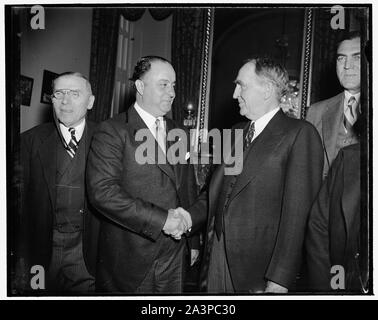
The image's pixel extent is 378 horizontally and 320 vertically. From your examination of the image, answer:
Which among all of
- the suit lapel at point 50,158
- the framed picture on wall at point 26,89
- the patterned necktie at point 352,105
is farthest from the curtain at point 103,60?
the patterned necktie at point 352,105

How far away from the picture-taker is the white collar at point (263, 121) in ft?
7.80

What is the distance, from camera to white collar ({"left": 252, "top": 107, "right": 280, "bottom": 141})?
2378 millimetres

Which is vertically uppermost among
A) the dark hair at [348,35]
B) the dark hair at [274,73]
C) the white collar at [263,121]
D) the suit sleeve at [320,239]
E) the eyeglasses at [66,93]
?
the dark hair at [348,35]

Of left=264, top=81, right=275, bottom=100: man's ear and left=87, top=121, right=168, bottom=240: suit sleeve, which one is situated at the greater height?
left=264, top=81, right=275, bottom=100: man's ear

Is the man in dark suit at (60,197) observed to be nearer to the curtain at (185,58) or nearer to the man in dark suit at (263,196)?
the curtain at (185,58)

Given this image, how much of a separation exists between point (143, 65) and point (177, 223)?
97cm

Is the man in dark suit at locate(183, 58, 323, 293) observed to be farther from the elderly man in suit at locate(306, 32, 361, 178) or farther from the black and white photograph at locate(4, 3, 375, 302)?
the elderly man in suit at locate(306, 32, 361, 178)

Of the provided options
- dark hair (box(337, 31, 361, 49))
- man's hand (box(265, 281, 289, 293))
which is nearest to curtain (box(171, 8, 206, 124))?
dark hair (box(337, 31, 361, 49))

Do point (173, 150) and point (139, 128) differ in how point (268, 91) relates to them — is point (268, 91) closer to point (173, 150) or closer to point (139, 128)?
point (173, 150)

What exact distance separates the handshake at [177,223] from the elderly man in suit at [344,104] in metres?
0.96

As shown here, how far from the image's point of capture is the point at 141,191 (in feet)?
8.02

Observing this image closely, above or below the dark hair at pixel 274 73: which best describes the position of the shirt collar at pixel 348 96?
below

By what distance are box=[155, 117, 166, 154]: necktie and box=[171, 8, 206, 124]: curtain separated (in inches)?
4.9
